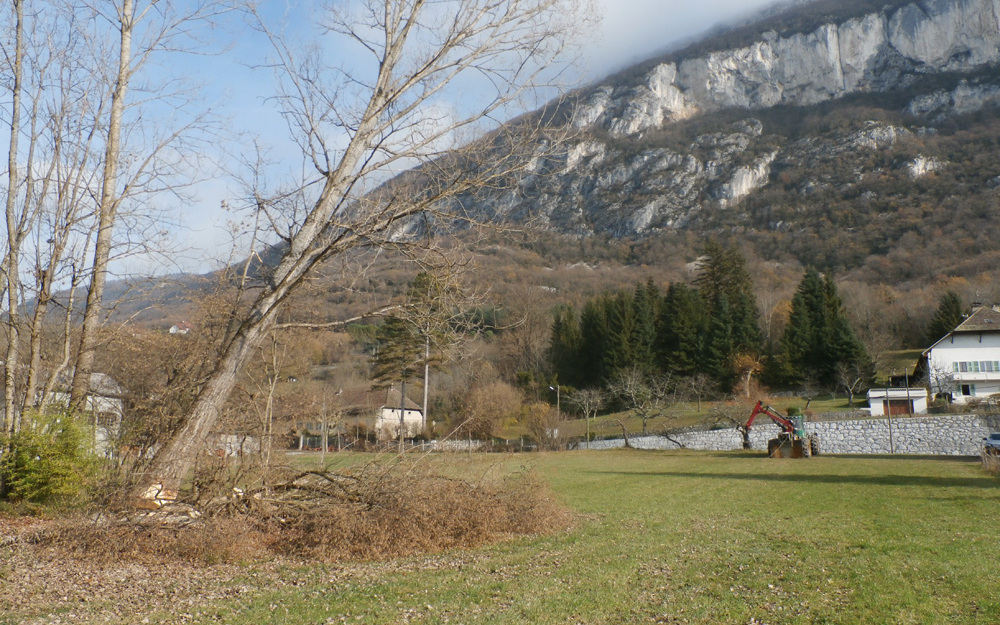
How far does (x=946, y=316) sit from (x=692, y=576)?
62166 millimetres

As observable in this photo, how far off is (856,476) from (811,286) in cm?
4235

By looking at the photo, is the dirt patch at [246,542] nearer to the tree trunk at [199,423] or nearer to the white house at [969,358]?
the tree trunk at [199,423]

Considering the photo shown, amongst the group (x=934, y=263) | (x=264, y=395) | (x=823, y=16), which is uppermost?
(x=823, y=16)

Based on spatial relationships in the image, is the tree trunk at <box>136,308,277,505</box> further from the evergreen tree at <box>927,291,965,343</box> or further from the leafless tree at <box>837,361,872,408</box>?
the evergreen tree at <box>927,291,965,343</box>

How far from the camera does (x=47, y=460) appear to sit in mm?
8797

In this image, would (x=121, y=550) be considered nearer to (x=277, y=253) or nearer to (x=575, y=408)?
(x=277, y=253)

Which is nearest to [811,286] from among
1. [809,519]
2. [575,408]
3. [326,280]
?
[575,408]

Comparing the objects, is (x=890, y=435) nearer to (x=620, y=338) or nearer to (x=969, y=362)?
(x=969, y=362)

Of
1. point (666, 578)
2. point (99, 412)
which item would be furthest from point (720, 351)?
point (666, 578)

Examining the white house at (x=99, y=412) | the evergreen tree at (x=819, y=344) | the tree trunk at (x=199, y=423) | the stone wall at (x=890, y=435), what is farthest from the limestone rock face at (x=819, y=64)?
the tree trunk at (x=199, y=423)

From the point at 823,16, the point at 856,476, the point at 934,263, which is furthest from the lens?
the point at 823,16

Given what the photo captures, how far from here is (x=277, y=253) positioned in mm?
9008

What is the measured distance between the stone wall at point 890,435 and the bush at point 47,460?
37.1m

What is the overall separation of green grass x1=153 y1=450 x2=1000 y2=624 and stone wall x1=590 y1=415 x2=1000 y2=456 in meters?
29.1
